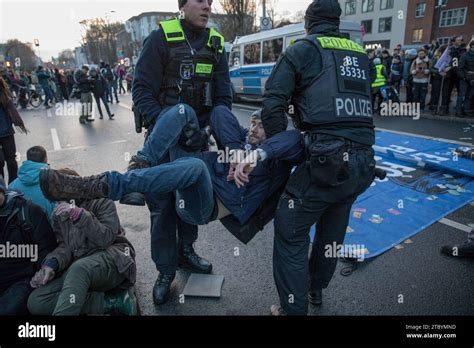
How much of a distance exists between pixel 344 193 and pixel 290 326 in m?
0.89

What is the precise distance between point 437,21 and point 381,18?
799cm

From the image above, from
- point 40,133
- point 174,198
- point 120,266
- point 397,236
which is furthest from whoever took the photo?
point 40,133

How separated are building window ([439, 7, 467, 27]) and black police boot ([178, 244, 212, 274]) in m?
40.8

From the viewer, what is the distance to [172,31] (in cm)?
239

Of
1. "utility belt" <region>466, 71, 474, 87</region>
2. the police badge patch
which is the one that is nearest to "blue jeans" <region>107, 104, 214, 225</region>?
the police badge patch

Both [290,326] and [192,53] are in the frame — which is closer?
[290,326]

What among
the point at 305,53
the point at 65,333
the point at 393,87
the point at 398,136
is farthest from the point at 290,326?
the point at 393,87

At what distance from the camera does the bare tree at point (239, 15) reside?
92.2 feet

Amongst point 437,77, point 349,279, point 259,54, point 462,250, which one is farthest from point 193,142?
point 259,54

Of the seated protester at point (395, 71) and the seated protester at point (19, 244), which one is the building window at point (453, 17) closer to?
the seated protester at point (395, 71)

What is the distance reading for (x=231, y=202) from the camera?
2.09 metres

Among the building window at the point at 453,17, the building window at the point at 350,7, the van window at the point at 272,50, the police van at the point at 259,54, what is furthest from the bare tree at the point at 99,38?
the van window at the point at 272,50

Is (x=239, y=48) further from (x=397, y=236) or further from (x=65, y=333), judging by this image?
(x=65, y=333)

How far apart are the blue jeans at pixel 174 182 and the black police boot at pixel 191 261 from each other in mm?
918
